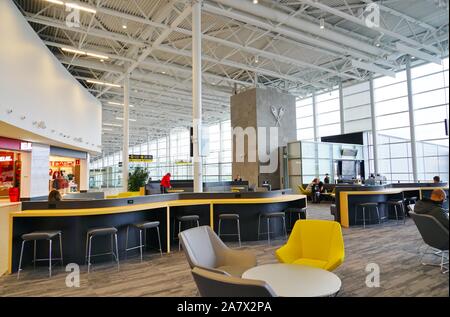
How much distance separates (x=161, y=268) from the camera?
4.14 metres

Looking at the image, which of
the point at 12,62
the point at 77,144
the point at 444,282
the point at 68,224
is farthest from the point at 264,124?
the point at 444,282

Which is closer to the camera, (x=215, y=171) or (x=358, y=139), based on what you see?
(x=358, y=139)

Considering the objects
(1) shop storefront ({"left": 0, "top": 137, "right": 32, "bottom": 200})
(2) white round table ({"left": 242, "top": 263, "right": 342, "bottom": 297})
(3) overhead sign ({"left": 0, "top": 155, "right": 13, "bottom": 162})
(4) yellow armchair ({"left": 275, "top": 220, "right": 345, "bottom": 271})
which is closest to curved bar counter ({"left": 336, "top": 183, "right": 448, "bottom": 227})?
(4) yellow armchair ({"left": 275, "top": 220, "right": 345, "bottom": 271})

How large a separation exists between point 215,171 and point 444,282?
→ 22432 mm

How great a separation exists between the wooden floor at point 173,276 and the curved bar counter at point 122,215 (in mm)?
374

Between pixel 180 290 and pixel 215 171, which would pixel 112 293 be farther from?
pixel 215 171

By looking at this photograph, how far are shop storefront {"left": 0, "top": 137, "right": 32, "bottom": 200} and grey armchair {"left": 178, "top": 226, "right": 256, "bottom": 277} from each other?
453 inches

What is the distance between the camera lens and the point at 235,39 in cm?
1114

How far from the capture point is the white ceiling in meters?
8.55

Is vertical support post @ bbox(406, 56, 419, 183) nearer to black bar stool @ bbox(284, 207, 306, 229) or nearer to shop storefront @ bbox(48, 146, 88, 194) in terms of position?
black bar stool @ bbox(284, 207, 306, 229)

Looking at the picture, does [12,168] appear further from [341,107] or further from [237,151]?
[341,107]

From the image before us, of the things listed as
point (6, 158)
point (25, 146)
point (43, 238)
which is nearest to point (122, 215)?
point (43, 238)

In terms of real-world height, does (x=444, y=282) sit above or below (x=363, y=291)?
above
